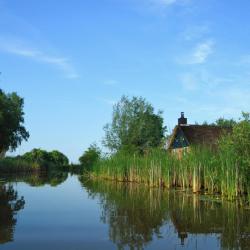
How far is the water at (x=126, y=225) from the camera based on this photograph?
917 centimetres

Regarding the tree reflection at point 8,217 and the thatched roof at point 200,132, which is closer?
the tree reflection at point 8,217

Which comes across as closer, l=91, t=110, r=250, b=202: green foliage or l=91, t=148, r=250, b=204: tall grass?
l=91, t=110, r=250, b=202: green foliage

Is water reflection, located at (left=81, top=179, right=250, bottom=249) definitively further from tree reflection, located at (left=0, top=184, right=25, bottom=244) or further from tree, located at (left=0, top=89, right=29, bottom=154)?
tree, located at (left=0, top=89, right=29, bottom=154)

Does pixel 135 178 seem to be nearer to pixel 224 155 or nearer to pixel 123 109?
pixel 224 155

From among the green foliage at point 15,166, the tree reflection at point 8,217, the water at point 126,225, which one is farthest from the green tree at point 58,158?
the water at point 126,225

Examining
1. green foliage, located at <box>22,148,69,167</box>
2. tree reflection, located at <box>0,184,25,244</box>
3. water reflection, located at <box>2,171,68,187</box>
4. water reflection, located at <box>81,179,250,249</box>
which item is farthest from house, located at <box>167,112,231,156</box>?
green foliage, located at <box>22,148,69,167</box>

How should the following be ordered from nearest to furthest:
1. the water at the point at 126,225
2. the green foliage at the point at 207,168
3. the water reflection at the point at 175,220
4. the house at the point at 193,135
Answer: the water at the point at 126,225 → the water reflection at the point at 175,220 → the green foliage at the point at 207,168 → the house at the point at 193,135

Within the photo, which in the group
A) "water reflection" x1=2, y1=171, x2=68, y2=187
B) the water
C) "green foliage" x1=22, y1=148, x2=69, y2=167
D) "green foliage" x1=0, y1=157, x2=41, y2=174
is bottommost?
the water

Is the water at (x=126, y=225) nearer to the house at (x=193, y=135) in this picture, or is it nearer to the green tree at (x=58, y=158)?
the house at (x=193, y=135)

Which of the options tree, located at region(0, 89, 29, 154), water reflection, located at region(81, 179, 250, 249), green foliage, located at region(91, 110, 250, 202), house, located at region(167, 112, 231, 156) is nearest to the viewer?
water reflection, located at region(81, 179, 250, 249)

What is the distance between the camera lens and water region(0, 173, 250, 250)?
917 centimetres

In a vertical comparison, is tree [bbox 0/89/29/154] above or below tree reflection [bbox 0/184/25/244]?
above

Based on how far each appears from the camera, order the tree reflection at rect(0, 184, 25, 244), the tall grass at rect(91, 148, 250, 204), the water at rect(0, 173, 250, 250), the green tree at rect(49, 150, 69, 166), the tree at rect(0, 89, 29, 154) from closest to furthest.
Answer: the water at rect(0, 173, 250, 250) < the tree reflection at rect(0, 184, 25, 244) < the tall grass at rect(91, 148, 250, 204) < the tree at rect(0, 89, 29, 154) < the green tree at rect(49, 150, 69, 166)

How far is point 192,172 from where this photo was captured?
2209 cm
